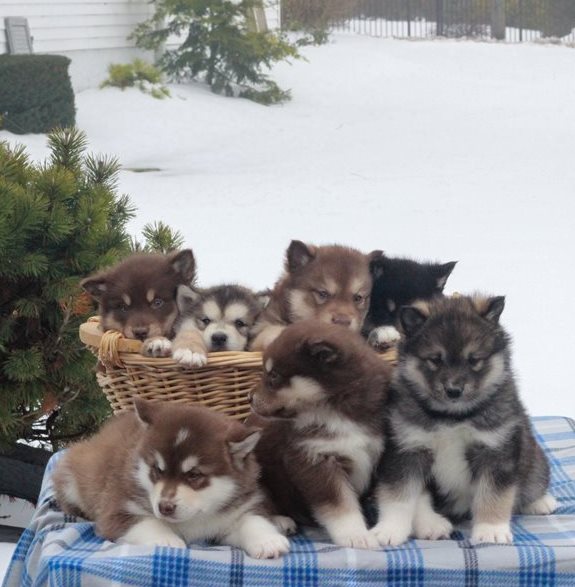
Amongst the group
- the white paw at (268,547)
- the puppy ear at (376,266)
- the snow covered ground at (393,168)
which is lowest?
the snow covered ground at (393,168)

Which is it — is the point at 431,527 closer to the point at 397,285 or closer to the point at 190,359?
the point at 190,359

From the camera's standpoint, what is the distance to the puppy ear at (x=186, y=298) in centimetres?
392

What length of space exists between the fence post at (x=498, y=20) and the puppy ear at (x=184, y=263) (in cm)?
2640

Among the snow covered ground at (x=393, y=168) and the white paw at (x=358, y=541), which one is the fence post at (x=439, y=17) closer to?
the snow covered ground at (x=393, y=168)

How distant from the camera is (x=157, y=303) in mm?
3992

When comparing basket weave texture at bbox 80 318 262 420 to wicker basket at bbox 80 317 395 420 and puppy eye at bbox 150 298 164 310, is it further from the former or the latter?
puppy eye at bbox 150 298 164 310

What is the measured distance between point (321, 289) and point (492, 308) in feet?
3.53

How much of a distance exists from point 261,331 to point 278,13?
22863 millimetres

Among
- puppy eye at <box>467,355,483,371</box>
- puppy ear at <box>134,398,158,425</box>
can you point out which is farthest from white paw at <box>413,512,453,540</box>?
puppy ear at <box>134,398,158,425</box>

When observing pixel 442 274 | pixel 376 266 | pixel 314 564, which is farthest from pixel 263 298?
pixel 314 564

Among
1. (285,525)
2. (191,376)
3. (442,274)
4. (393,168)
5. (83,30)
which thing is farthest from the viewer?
(83,30)

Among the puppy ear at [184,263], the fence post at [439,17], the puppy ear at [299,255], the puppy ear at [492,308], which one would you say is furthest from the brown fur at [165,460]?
the fence post at [439,17]

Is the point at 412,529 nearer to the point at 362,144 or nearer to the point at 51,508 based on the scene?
the point at 51,508

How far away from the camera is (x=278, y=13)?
25734 millimetres
